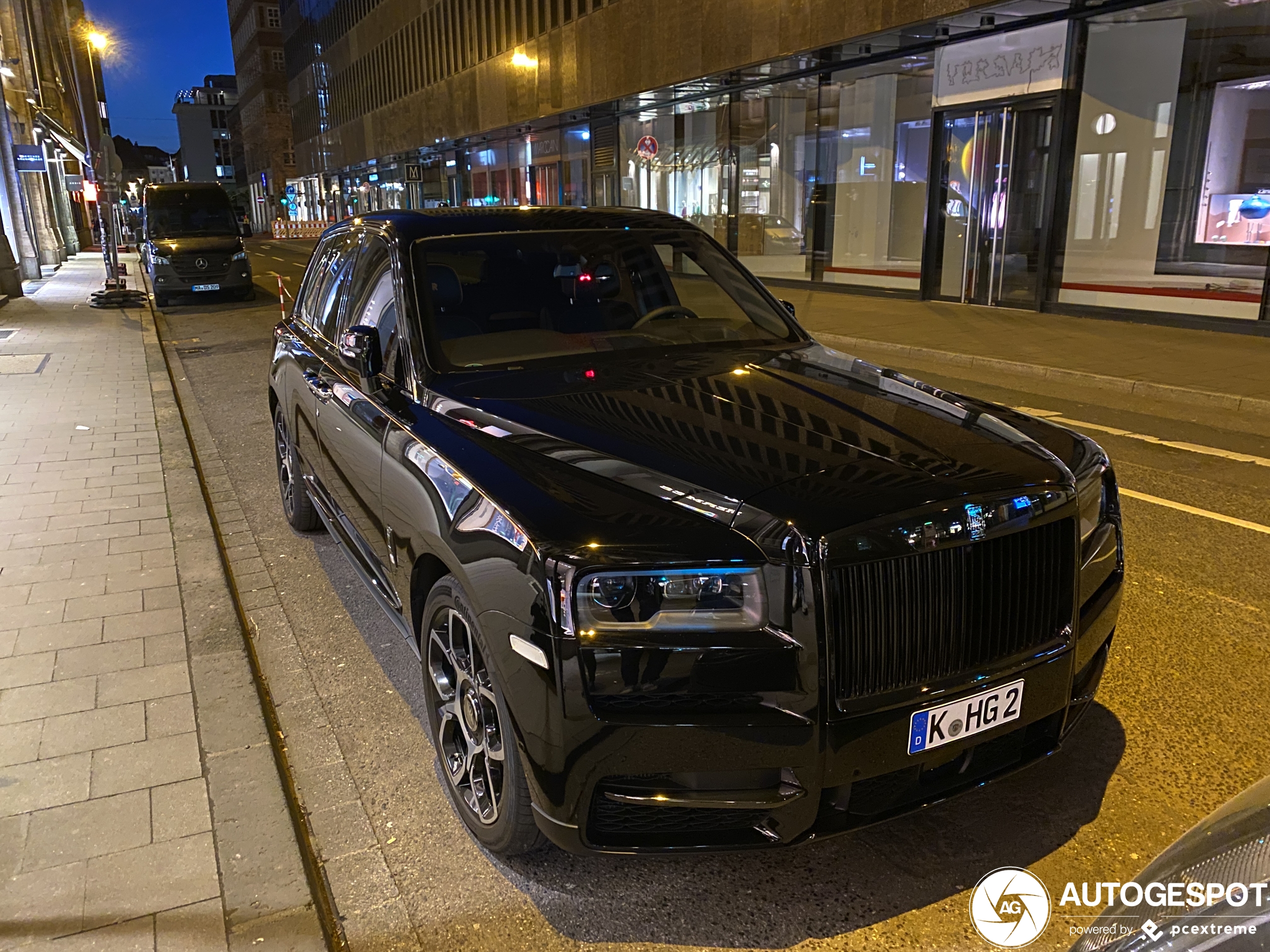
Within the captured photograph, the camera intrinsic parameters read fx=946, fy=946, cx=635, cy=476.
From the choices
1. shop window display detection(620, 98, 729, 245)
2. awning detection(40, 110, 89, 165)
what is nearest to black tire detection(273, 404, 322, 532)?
shop window display detection(620, 98, 729, 245)

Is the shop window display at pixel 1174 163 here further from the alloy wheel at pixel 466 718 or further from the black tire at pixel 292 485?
the alloy wheel at pixel 466 718

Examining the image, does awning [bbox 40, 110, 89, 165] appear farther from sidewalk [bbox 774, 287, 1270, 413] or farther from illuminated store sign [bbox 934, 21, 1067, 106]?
sidewalk [bbox 774, 287, 1270, 413]

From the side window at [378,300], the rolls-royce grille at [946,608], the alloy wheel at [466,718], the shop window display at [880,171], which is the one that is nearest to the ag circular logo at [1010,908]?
the rolls-royce grille at [946,608]

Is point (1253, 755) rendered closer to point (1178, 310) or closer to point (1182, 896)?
point (1182, 896)

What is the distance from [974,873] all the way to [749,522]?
130cm

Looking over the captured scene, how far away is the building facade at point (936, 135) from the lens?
1347cm

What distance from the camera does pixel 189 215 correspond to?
19.9 m

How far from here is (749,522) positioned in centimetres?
A: 229

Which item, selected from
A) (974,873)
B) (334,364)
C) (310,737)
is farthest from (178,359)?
(974,873)

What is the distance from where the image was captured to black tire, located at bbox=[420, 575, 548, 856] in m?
2.59

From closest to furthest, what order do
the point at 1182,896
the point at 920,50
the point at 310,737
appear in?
the point at 1182,896
the point at 310,737
the point at 920,50

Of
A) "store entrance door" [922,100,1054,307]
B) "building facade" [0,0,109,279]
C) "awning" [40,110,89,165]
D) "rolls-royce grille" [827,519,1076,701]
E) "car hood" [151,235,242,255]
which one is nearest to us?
"rolls-royce grille" [827,519,1076,701]

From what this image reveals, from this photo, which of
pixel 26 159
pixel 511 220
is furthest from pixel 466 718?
pixel 26 159

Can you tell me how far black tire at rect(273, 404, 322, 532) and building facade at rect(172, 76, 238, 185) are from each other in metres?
140
